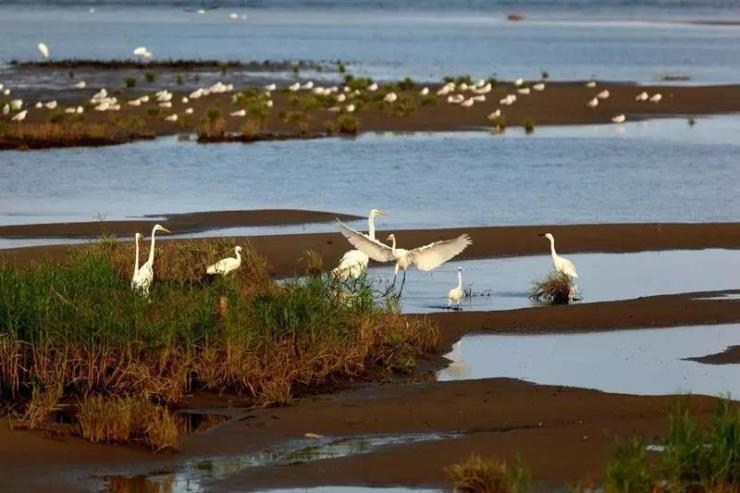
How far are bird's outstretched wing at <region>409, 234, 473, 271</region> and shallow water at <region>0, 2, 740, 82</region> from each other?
45215mm

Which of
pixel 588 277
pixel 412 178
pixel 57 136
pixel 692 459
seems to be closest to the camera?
pixel 692 459

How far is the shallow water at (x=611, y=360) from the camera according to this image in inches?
566

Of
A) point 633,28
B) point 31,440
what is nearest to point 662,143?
point 31,440

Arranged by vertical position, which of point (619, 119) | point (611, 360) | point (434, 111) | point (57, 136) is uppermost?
point (611, 360)

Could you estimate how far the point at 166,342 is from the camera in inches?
511

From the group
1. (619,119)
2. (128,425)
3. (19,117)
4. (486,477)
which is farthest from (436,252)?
(619,119)

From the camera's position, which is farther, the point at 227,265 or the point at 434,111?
the point at 434,111

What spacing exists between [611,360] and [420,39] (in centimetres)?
8426

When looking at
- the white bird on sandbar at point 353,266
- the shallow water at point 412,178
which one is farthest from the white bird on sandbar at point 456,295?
the shallow water at point 412,178

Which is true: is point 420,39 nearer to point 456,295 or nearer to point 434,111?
point 434,111

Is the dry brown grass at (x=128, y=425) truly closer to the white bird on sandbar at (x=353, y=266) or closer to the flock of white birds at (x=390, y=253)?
the white bird on sandbar at (x=353, y=266)

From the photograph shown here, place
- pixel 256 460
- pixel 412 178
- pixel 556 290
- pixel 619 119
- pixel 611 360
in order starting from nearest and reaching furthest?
pixel 256 460
pixel 611 360
pixel 556 290
pixel 412 178
pixel 619 119

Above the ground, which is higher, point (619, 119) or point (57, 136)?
point (57, 136)

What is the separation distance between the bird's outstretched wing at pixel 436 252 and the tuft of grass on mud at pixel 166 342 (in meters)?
2.38
